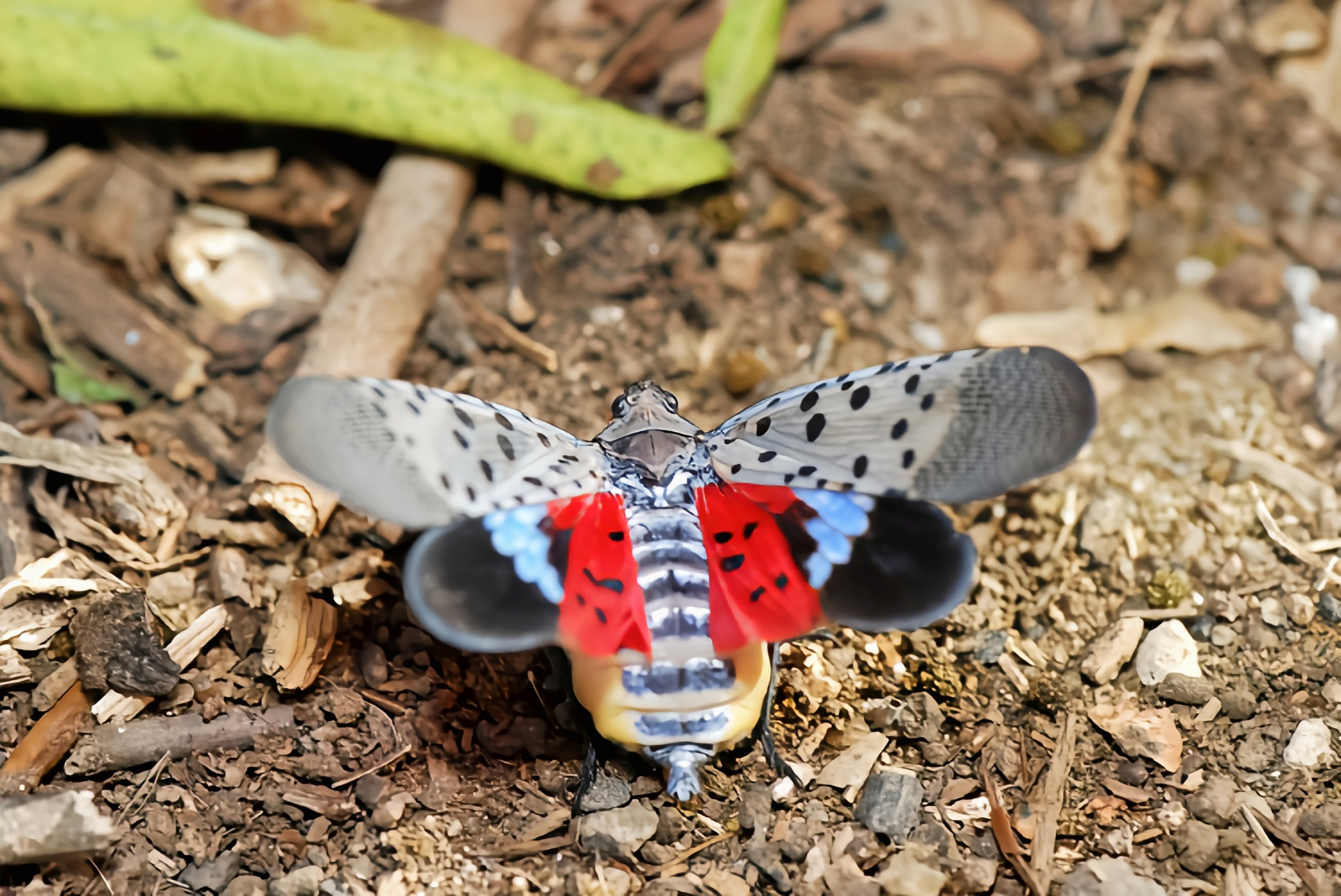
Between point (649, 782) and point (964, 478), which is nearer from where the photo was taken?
point (964, 478)

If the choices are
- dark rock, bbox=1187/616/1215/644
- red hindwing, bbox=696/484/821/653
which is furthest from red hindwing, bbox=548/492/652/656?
dark rock, bbox=1187/616/1215/644

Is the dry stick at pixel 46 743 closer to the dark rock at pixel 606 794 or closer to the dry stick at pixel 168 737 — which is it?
the dry stick at pixel 168 737

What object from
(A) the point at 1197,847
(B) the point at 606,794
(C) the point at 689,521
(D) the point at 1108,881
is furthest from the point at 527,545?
(A) the point at 1197,847

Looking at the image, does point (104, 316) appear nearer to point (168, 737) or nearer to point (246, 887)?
point (168, 737)

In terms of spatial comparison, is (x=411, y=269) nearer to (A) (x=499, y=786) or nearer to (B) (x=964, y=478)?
(A) (x=499, y=786)

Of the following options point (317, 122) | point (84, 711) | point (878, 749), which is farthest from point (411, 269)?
point (878, 749)

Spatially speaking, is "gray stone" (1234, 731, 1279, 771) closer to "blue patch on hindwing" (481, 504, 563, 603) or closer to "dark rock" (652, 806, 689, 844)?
"dark rock" (652, 806, 689, 844)

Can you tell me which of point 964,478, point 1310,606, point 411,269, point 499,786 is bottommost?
point 499,786
